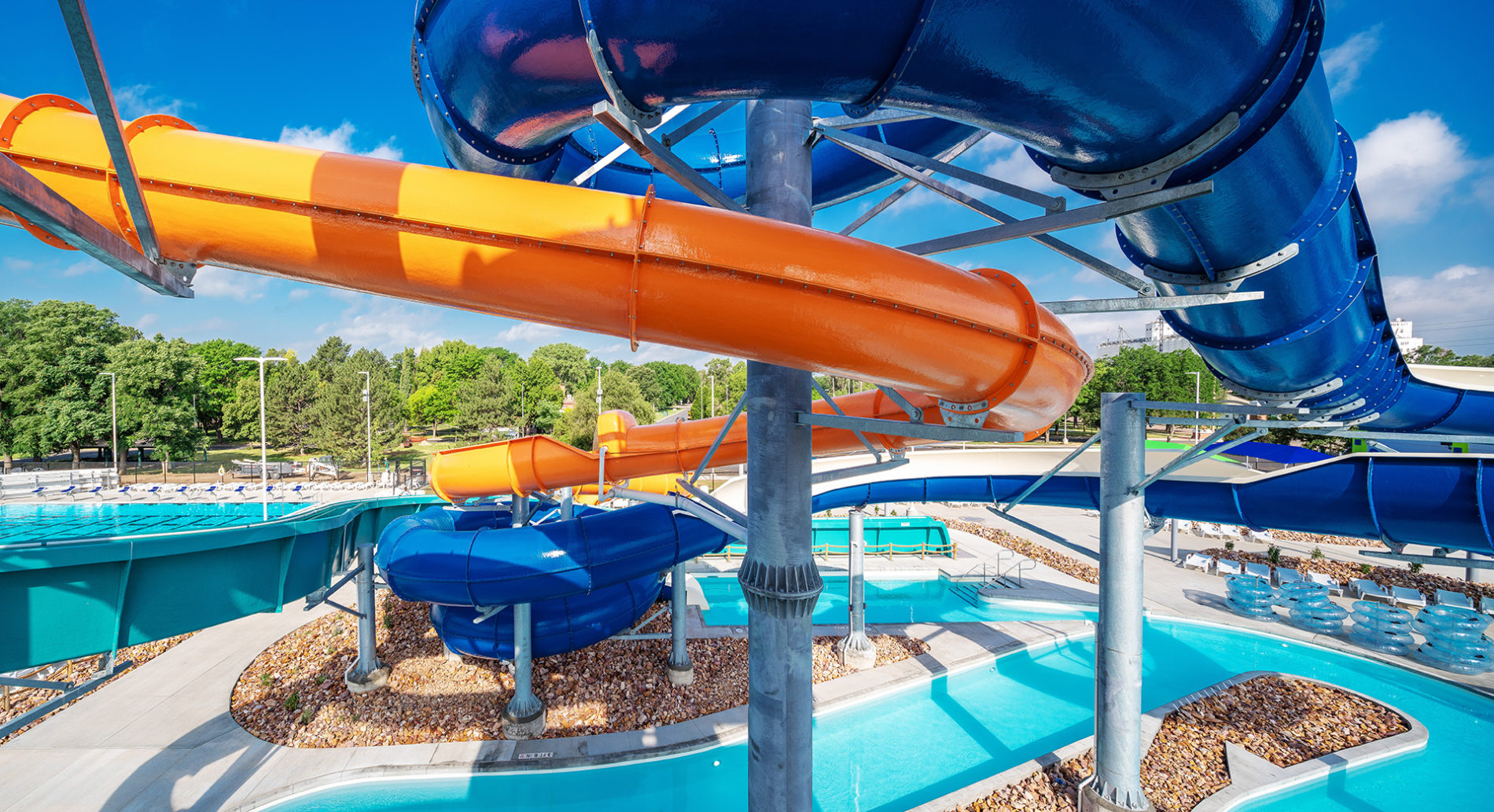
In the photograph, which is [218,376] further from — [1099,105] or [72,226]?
[1099,105]

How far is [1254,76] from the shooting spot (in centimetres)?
218

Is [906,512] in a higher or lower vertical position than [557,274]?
lower

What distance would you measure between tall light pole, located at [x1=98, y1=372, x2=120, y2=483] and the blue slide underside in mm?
31768

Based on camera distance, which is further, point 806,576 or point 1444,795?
point 1444,795

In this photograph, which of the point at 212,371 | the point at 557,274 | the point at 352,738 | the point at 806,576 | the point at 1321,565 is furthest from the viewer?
the point at 212,371

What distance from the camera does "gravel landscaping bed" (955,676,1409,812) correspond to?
623cm

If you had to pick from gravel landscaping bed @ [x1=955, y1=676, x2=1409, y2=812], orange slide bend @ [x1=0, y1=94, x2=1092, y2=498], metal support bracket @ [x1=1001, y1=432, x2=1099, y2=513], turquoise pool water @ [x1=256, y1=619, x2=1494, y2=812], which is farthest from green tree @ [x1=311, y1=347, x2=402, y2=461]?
gravel landscaping bed @ [x1=955, y1=676, x2=1409, y2=812]

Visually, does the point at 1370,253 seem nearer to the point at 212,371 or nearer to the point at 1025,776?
the point at 1025,776

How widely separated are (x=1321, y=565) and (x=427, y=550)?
73.8 ft

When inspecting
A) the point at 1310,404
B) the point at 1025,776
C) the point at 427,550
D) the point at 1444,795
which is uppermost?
the point at 1310,404

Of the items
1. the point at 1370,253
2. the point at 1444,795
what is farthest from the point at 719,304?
the point at 1444,795

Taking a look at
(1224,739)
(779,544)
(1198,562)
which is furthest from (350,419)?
(1198,562)

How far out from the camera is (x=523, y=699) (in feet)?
25.9

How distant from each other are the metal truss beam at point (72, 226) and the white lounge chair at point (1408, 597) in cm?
2091
